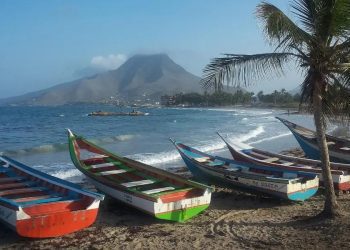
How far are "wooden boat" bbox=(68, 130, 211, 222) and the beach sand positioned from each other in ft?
1.32

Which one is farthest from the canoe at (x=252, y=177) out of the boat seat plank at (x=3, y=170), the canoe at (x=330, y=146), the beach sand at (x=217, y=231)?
the boat seat plank at (x=3, y=170)

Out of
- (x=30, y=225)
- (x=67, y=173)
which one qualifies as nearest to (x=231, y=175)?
(x=30, y=225)

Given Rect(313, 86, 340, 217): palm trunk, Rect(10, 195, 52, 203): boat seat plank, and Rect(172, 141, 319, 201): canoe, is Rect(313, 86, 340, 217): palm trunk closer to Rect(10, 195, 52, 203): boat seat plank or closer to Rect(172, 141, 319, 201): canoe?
Rect(172, 141, 319, 201): canoe

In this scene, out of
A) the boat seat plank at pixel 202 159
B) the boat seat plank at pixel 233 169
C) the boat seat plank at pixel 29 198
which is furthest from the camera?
the boat seat plank at pixel 202 159

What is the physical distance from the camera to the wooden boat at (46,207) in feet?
24.1

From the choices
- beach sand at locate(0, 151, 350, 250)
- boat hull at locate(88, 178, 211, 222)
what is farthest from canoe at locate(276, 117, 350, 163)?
boat hull at locate(88, 178, 211, 222)

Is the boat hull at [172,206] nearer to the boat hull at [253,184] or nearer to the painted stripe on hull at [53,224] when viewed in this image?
the painted stripe on hull at [53,224]

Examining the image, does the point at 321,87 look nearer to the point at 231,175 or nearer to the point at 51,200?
the point at 231,175

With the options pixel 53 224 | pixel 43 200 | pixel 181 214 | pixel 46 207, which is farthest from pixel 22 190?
pixel 181 214

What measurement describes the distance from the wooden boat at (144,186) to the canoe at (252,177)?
1945 mm

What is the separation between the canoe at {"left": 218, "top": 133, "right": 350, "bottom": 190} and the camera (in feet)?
35.3

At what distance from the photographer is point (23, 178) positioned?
35.5 ft

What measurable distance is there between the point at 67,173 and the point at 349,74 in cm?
1179

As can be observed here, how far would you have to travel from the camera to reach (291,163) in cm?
1286
